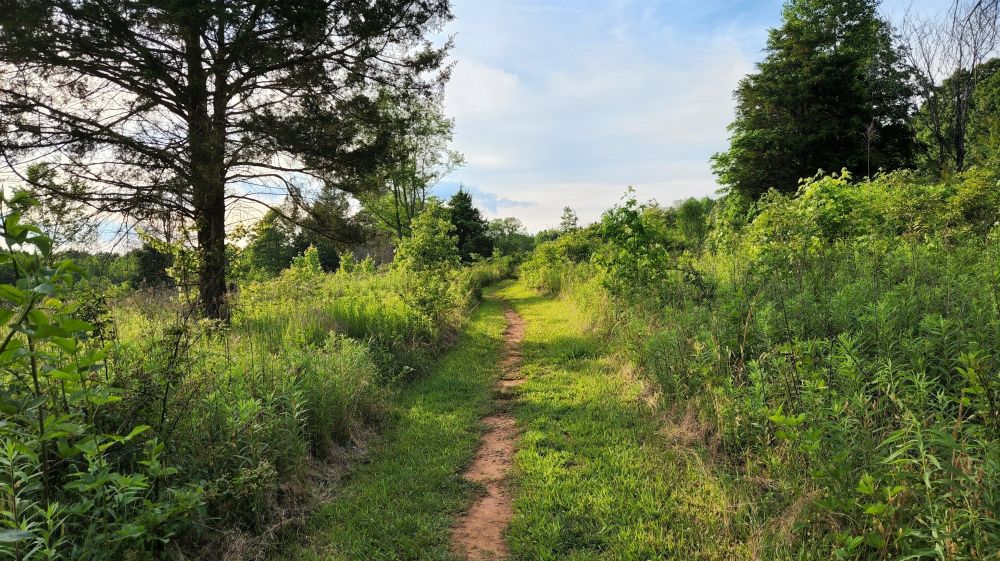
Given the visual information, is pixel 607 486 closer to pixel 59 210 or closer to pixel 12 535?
pixel 12 535

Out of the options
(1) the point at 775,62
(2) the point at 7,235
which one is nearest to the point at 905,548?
(2) the point at 7,235

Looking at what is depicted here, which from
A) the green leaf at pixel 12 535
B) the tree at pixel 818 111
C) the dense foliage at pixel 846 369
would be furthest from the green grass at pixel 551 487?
the tree at pixel 818 111

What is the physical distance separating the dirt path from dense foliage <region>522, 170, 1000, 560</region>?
1.71m

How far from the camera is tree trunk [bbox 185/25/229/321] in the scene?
278 inches

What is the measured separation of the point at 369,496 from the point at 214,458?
52.3 inches

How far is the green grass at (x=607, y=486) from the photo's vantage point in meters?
3.10

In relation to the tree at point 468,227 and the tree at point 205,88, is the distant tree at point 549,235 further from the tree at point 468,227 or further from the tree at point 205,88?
the tree at point 205,88

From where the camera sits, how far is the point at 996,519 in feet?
6.10

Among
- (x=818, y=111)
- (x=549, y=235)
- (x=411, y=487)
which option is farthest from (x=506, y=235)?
(x=411, y=487)

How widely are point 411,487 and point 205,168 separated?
619 cm

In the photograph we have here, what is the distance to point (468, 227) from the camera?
38.1 m

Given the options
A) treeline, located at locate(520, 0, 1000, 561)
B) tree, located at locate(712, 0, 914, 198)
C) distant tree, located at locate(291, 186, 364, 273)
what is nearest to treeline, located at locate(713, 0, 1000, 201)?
tree, located at locate(712, 0, 914, 198)

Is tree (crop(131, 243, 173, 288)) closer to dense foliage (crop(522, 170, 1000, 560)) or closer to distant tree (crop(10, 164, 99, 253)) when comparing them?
distant tree (crop(10, 164, 99, 253))

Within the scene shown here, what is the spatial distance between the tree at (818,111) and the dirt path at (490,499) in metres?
21.6
